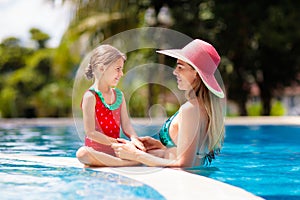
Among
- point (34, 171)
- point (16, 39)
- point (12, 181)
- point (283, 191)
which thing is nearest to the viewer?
point (283, 191)

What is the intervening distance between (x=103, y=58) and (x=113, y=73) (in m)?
0.14

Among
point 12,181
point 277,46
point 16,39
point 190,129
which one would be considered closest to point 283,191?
point 190,129

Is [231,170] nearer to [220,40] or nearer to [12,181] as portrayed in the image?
[12,181]

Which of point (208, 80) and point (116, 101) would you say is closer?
point (208, 80)

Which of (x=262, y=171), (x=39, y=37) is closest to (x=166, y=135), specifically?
(x=262, y=171)

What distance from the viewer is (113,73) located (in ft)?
13.4

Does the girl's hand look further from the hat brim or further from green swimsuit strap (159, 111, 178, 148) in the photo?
the hat brim

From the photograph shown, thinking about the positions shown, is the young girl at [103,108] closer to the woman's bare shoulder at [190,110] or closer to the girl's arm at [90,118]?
the girl's arm at [90,118]

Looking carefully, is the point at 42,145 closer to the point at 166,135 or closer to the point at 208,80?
the point at 166,135

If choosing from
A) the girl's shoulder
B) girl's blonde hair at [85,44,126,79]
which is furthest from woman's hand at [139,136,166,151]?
girl's blonde hair at [85,44,126,79]

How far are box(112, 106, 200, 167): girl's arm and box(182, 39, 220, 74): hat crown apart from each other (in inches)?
13.1

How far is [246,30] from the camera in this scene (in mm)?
17828

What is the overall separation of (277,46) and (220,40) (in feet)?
6.32

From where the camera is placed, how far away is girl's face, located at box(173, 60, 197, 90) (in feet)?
13.0
